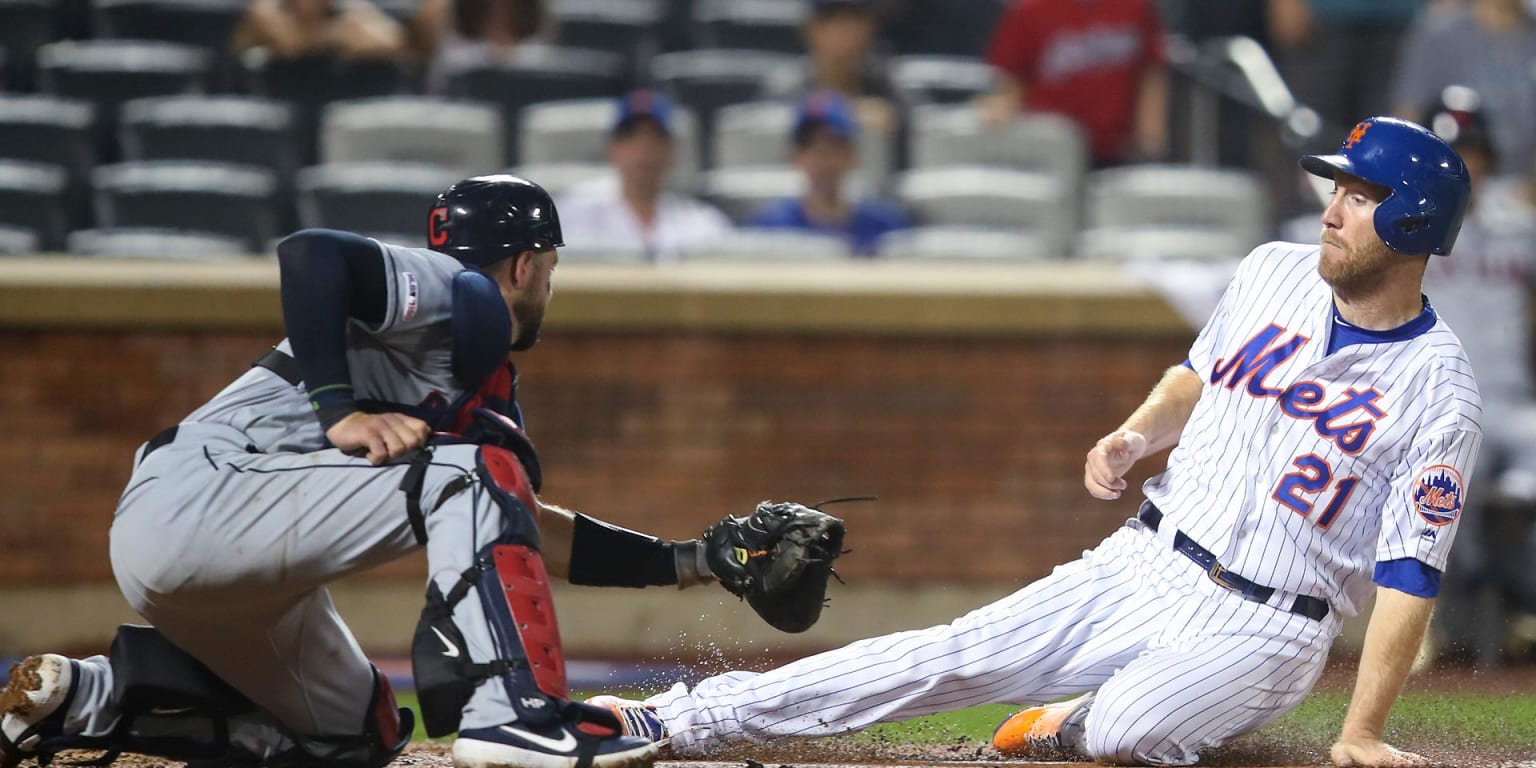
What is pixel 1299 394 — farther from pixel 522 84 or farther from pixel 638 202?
pixel 522 84

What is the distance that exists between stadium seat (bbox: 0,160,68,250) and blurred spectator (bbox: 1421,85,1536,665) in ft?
17.5

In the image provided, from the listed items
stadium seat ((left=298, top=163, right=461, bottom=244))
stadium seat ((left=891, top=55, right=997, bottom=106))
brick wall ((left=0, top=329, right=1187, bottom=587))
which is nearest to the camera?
brick wall ((left=0, top=329, right=1187, bottom=587))

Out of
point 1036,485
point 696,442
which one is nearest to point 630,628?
point 696,442

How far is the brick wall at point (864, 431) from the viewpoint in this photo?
21.6 ft

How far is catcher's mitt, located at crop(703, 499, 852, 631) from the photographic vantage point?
3223mm

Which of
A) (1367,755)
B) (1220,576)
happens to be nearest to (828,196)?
(1220,576)

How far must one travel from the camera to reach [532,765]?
105 inches

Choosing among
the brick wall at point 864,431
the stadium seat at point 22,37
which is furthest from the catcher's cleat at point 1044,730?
the stadium seat at point 22,37

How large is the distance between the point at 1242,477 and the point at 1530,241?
391 centimetres

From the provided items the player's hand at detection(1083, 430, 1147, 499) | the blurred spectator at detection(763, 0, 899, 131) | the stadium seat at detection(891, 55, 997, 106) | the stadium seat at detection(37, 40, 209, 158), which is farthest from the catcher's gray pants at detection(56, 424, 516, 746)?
the stadium seat at detection(891, 55, 997, 106)

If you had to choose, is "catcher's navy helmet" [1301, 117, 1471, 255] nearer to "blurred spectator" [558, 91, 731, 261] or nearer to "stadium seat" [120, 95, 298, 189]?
"blurred spectator" [558, 91, 731, 261]

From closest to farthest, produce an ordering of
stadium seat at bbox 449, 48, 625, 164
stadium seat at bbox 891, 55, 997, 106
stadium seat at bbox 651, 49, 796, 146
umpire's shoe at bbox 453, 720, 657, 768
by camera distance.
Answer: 1. umpire's shoe at bbox 453, 720, 657, 768
2. stadium seat at bbox 449, 48, 625, 164
3. stadium seat at bbox 651, 49, 796, 146
4. stadium seat at bbox 891, 55, 997, 106

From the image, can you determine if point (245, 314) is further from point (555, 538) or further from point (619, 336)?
point (555, 538)

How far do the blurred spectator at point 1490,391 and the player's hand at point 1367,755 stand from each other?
10.3ft
